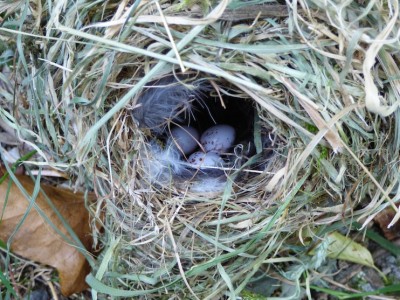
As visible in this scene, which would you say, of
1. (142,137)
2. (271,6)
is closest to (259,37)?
(271,6)

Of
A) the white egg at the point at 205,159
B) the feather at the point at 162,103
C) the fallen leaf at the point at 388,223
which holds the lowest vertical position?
the fallen leaf at the point at 388,223

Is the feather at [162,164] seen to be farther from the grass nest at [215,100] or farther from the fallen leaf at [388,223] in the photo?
the fallen leaf at [388,223]

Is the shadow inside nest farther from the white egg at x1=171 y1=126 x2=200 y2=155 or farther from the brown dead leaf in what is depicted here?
the brown dead leaf

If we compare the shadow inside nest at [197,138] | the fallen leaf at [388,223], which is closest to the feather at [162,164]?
the shadow inside nest at [197,138]

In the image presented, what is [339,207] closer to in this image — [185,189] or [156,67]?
[185,189]

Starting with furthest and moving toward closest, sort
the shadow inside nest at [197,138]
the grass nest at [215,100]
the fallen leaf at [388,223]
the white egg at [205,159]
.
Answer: the fallen leaf at [388,223] → the white egg at [205,159] → the shadow inside nest at [197,138] → the grass nest at [215,100]

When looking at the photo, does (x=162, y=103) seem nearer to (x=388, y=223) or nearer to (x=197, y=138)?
(x=197, y=138)

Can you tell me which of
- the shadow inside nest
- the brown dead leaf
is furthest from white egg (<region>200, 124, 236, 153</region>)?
the brown dead leaf

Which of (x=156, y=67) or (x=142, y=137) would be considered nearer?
(x=156, y=67)
